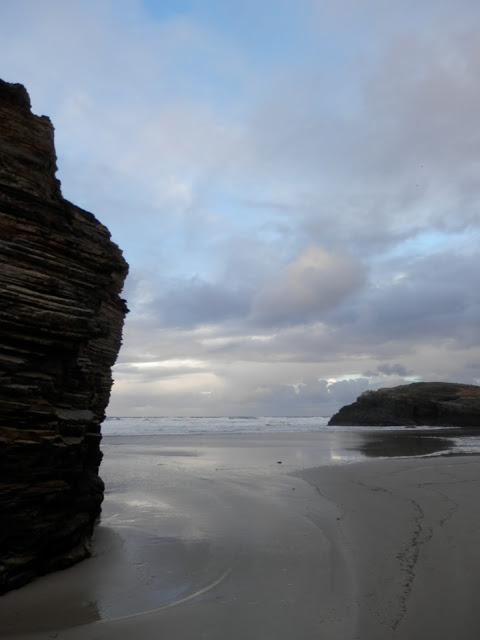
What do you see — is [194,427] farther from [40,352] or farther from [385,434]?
[40,352]

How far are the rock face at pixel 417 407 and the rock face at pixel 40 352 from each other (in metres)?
74.1

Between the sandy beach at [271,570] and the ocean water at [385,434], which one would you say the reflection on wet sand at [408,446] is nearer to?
the ocean water at [385,434]

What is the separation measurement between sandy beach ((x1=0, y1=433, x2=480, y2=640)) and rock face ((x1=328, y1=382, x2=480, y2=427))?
63.8 meters

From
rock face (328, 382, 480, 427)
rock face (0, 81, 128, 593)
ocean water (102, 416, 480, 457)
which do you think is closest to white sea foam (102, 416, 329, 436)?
ocean water (102, 416, 480, 457)

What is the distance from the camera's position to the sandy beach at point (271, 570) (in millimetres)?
6191

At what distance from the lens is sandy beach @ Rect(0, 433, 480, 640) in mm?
6191

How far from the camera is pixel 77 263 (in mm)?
9344

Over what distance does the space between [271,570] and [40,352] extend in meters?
5.79

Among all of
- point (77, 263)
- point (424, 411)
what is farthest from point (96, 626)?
point (424, 411)

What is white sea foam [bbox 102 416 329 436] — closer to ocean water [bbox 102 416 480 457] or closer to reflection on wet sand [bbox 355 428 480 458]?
ocean water [bbox 102 416 480 457]

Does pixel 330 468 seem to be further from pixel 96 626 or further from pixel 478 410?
pixel 478 410

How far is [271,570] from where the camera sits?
27.1ft

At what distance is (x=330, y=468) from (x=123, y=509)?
37.7 ft

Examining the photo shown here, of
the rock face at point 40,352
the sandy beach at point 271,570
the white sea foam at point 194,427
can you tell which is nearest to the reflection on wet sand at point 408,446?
the sandy beach at point 271,570
